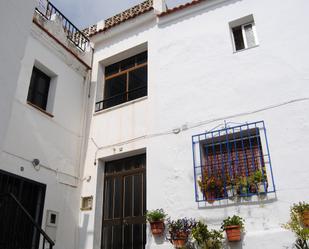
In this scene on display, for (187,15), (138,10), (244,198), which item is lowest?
(244,198)

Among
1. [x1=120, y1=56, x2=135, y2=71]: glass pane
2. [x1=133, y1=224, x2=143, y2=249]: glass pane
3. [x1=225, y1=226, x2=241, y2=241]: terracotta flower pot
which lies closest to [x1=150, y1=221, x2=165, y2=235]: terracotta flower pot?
Result: [x1=133, y1=224, x2=143, y2=249]: glass pane

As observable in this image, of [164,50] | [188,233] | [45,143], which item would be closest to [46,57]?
[45,143]

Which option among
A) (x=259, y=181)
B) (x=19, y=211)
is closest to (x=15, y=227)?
(x=19, y=211)

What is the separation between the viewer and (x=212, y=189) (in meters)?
6.88

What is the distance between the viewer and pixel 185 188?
723 cm

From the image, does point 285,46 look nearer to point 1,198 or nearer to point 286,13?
point 286,13

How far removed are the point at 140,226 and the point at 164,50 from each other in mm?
4380

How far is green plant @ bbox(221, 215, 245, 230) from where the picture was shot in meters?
6.19

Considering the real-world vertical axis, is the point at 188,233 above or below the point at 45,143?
below

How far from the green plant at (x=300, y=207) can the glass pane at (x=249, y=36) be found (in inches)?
148

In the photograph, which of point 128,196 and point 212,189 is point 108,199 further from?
point 212,189

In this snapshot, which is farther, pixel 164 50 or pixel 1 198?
pixel 164 50

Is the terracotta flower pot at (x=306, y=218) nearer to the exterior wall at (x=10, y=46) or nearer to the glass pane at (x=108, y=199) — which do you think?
the glass pane at (x=108, y=199)

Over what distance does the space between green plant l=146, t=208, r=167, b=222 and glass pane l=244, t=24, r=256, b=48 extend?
4.17 metres
